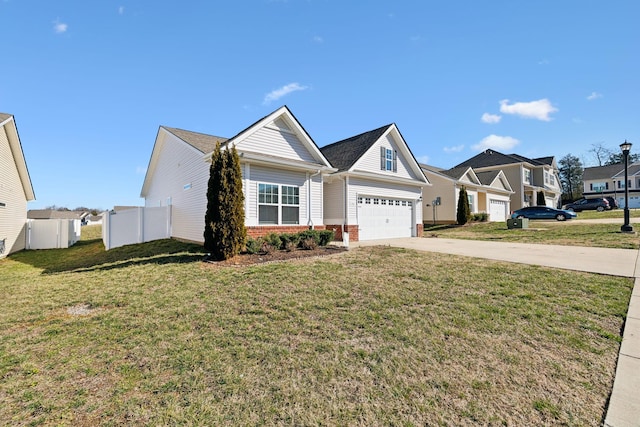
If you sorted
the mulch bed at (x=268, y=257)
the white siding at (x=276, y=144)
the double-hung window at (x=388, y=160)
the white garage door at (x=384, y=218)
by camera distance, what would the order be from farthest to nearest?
the double-hung window at (x=388, y=160), the white garage door at (x=384, y=218), the white siding at (x=276, y=144), the mulch bed at (x=268, y=257)

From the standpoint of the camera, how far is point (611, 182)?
4944 centimetres

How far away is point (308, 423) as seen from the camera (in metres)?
2.58

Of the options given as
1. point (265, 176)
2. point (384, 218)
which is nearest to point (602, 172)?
point (384, 218)

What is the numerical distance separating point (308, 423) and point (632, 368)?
3.76 meters

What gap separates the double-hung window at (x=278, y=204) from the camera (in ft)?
40.4

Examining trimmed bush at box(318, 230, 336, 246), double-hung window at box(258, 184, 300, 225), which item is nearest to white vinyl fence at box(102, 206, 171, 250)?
double-hung window at box(258, 184, 300, 225)

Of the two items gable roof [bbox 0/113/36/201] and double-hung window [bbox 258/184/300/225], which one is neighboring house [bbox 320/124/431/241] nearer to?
double-hung window [bbox 258/184/300/225]

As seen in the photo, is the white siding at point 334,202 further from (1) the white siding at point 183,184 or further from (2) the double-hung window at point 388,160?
(1) the white siding at point 183,184

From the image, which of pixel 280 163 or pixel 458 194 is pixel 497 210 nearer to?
pixel 458 194

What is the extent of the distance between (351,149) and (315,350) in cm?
1463

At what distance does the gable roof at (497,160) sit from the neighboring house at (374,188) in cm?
2185

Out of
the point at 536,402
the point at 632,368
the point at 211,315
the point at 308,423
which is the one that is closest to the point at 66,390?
the point at 211,315

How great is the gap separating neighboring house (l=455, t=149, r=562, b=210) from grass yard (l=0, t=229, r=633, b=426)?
32.4 m

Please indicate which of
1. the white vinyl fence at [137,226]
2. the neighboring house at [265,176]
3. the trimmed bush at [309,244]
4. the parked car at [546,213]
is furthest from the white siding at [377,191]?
the parked car at [546,213]
